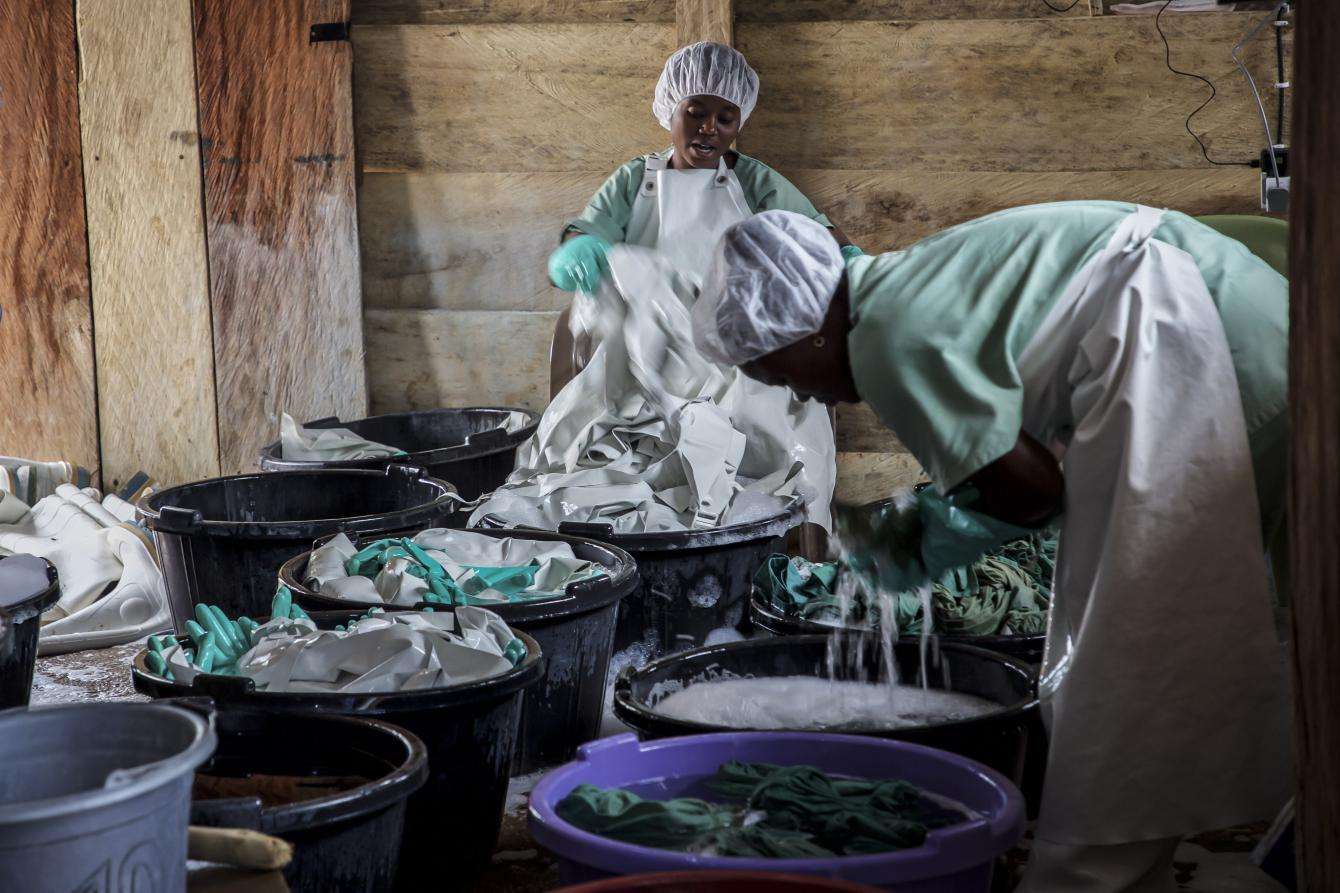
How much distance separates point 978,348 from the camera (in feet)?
6.14

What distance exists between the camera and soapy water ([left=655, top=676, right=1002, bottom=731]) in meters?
2.35

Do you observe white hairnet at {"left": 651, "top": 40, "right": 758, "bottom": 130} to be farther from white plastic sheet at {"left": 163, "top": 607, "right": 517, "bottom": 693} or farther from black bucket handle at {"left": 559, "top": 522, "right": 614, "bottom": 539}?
white plastic sheet at {"left": 163, "top": 607, "right": 517, "bottom": 693}

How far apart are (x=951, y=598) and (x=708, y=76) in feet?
6.42

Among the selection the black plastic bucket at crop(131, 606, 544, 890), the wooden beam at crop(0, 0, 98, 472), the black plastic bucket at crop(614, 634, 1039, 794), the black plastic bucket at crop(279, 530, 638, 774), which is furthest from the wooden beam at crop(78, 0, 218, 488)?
the black plastic bucket at crop(614, 634, 1039, 794)

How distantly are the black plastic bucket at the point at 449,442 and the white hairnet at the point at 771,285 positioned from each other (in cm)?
212

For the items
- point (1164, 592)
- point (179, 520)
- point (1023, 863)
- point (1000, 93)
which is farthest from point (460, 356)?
point (1164, 592)

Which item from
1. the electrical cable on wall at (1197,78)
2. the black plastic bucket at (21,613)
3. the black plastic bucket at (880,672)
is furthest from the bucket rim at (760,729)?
the electrical cable on wall at (1197,78)

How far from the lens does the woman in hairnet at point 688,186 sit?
13.5 ft

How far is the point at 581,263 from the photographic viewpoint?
4.02 m

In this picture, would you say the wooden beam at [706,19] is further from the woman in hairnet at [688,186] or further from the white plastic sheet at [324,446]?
the white plastic sheet at [324,446]

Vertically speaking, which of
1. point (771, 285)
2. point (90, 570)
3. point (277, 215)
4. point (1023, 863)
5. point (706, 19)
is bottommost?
point (1023, 863)

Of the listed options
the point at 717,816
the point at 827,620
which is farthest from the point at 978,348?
the point at 827,620

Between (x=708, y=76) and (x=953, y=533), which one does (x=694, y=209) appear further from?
(x=953, y=533)

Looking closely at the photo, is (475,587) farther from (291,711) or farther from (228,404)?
(228,404)
